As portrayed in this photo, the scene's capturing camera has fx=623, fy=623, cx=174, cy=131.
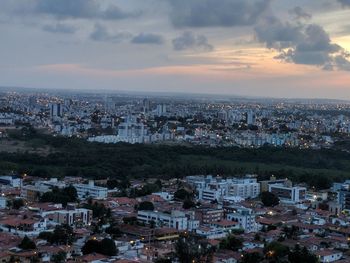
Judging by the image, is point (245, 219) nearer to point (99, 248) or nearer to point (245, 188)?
point (99, 248)

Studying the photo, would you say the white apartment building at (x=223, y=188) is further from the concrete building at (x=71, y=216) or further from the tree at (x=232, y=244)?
the tree at (x=232, y=244)

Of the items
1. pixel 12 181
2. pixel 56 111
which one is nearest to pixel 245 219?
pixel 12 181

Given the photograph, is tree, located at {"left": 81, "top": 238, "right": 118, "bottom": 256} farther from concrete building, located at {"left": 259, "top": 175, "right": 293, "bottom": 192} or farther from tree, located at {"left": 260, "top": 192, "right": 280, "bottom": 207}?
concrete building, located at {"left": 259, "top": 175, "right": 293, "bottom": 192}

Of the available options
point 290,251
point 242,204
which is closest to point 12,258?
point 290,251

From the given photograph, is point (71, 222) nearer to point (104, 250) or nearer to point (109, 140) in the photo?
point (104, 250)

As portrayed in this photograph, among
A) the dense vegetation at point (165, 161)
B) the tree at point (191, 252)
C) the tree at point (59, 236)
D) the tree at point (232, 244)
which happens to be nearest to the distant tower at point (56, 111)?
the dense vegetation at point (165, 161)

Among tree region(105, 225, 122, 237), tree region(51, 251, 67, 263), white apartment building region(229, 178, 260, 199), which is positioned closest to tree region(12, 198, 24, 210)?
tree region(105, 225, 122, 237)
